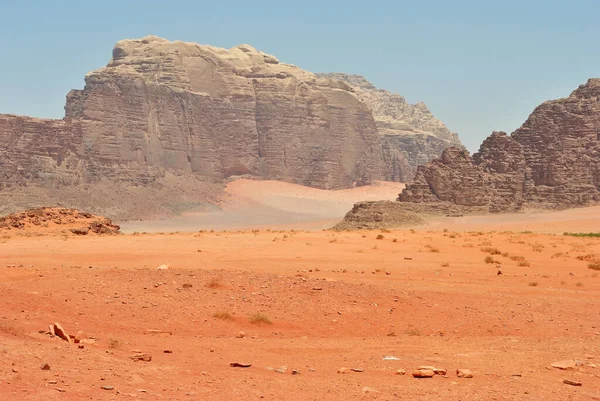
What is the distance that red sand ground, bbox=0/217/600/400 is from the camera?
962cm

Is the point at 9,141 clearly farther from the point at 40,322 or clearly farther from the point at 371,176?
the point at 40,322

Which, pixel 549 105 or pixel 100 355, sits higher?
pixel 549 105

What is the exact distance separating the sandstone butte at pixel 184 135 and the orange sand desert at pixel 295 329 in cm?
6358

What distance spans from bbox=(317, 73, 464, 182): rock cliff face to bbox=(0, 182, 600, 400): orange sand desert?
110136 millimetres

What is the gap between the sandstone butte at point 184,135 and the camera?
88625 mm

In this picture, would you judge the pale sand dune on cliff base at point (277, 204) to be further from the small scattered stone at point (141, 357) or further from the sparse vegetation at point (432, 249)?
the small scattered stone at point (141, 357)

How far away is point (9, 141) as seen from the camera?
88.0 meters

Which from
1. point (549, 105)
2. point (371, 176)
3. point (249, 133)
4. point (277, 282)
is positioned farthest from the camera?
point (371, 176)

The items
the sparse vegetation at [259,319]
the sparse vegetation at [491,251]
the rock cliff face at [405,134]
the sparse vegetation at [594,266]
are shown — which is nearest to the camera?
the sparse vegetation at [259,319]

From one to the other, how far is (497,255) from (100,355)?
2384 centimetres

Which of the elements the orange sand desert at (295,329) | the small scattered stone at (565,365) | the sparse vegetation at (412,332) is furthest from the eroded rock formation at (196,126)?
the small scattered stone at (565,365)

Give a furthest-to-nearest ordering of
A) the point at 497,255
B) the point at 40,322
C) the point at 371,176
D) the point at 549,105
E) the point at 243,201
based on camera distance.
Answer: the point at 371,176
the point at 243,201
the point at 549,105
the point at 497,255
the point at 40,322

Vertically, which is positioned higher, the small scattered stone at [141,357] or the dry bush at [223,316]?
the small scattered stone at [141,357]

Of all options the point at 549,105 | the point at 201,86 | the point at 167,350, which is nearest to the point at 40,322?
the point at 167,350
